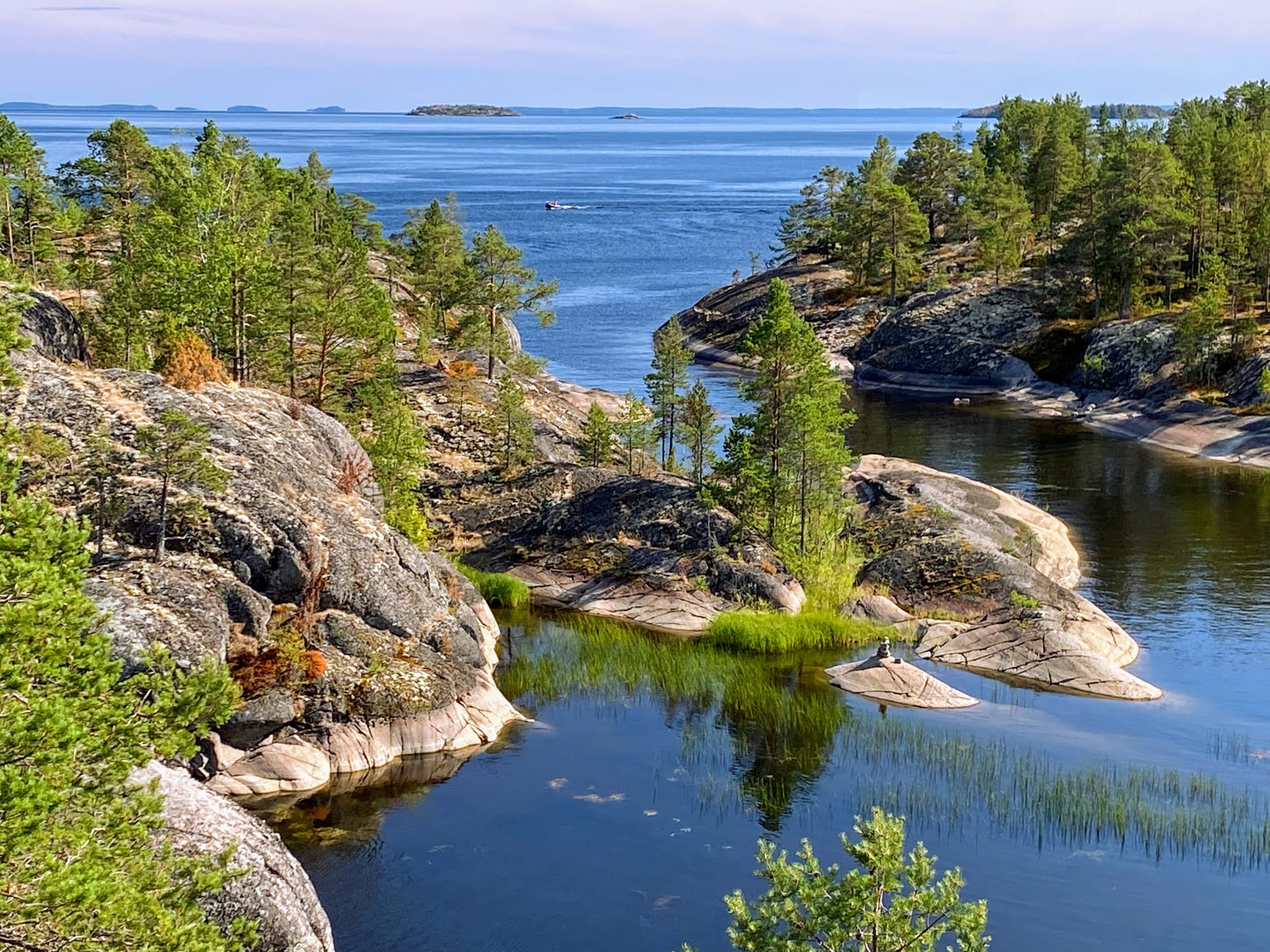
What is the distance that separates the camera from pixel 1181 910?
3503cm

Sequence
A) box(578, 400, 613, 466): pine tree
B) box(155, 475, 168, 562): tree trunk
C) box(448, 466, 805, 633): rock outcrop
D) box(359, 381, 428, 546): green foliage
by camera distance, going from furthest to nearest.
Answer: box(578, 400, 613, 466): pine tree < box(448, 466, 805, 633): rock outcrop < box(359, 381, 428, 546): green foliage < box(155, 475, 168, 562): tree trunk

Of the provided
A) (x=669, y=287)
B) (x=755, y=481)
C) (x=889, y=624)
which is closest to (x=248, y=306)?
(x=755, y=481)

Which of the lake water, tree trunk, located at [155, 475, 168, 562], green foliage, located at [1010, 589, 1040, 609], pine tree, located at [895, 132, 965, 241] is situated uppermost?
pine tree, located at [895, 132, 965, 241]

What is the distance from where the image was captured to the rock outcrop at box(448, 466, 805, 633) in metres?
60.9

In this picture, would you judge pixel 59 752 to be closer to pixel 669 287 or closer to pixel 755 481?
pixel 755 481

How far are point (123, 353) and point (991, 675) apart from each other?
4020 centimetres

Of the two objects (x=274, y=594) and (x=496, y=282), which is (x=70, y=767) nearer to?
(x=274, y=594)

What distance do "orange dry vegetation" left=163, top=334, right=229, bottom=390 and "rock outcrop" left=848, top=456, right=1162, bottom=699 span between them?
3074 centimetres

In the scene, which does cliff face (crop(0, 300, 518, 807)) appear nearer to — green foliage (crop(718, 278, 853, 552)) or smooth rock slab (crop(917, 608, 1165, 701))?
green foliage (crop(718, 278, 853, 552))

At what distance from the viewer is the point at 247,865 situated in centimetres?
2764

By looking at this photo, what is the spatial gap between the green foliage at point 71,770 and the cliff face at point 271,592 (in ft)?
53.9

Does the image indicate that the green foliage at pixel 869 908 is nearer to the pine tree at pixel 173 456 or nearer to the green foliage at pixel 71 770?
the green foliage at pixel 71 770

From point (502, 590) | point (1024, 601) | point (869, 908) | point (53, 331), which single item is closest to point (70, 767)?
point (869, 908)

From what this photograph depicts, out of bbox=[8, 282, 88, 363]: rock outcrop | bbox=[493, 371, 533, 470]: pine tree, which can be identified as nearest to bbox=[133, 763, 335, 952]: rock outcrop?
bbox=[8, 282, 88, 363]: rock outcrop
